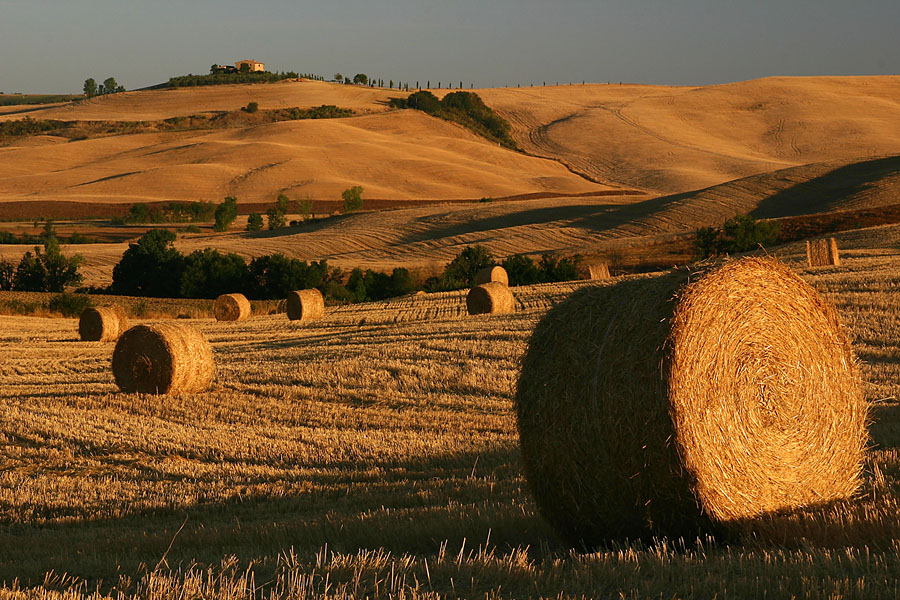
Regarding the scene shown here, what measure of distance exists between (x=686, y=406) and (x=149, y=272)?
39.2m

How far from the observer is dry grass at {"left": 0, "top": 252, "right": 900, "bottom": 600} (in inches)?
200

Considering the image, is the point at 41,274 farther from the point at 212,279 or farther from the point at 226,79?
the point at 226,79

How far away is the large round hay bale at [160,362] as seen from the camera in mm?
15797

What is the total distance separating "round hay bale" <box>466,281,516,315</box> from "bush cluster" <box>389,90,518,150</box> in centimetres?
10362

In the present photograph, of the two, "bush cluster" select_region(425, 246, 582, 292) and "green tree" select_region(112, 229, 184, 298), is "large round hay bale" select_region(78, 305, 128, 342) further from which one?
"bush cluster" select_region(425, 246, 582, 292)

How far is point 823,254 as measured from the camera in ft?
92.1

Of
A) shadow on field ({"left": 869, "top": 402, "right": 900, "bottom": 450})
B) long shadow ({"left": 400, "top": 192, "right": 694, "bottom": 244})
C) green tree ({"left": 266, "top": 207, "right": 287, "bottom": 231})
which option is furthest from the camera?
green tree ({"left": 266, "top": 207, "right": 287, "bottom": 231})

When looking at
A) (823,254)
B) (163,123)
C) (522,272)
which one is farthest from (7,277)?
(163,123)

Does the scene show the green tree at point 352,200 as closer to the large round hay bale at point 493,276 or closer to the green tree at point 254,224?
the green tree at point 254,224

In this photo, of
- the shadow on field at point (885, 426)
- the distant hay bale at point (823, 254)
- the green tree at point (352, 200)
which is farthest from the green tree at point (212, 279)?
the green tree at point (352, 200)

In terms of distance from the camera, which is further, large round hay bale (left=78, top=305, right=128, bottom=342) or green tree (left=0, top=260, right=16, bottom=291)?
green tree (left=0, top=260, right=16, bottom=291)

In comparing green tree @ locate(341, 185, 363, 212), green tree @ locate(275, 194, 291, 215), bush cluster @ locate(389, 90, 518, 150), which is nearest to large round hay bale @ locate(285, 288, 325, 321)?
green tree @ locate(275, 194, 291, 215)

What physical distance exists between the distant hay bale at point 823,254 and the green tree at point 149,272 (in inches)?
1034

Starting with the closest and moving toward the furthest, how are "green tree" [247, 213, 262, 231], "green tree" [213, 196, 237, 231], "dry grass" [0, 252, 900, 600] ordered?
"dry grass" [0, 252, 900, 600], "green tree" [213, 196, 237, 231], "green tree" [247, 213, 262, 231]
